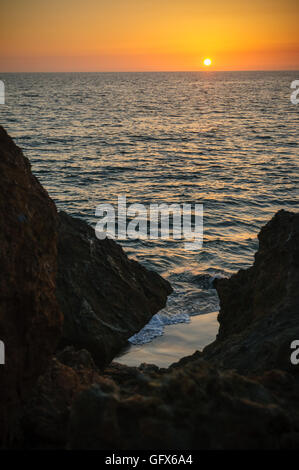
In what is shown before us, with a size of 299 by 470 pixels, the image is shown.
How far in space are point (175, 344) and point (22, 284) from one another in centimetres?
419

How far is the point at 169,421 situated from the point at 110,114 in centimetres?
4794

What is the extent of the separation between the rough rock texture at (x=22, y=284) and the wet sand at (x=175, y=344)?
2946mm

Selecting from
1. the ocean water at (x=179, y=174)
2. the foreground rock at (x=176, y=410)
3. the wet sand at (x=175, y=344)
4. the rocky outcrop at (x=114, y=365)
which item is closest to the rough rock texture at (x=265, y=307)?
the rocky outcrop at (x=114, y=365)

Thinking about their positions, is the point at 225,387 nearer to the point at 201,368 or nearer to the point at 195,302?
the point at 201,368

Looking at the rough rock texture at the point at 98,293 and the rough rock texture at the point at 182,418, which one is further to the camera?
the rough rock texture at the point at 98,293

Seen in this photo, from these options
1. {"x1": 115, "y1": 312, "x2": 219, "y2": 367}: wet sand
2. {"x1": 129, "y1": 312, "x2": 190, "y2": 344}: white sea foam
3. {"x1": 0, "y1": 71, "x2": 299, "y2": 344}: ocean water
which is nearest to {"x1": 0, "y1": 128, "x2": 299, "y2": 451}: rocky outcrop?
{"x1": 115, "y1": 312, "x2": 219, "y2": 367}: wet sand

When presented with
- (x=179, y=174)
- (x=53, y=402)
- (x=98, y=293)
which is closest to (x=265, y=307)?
(x=98, y=293)

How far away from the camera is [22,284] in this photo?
388cm

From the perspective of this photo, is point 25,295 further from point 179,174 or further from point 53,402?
point 179,174

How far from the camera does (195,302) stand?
30.7 ft

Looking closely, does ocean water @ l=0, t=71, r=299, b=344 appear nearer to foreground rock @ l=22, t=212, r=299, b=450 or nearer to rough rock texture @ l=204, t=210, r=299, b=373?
rough rock texture @ l=204, t=210, r=299, b=373

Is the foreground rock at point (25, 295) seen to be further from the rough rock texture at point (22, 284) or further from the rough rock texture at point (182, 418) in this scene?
the rough rock texture at point (182, 418)

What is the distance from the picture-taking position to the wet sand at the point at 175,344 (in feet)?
22.9

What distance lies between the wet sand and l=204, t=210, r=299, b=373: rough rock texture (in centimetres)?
89
